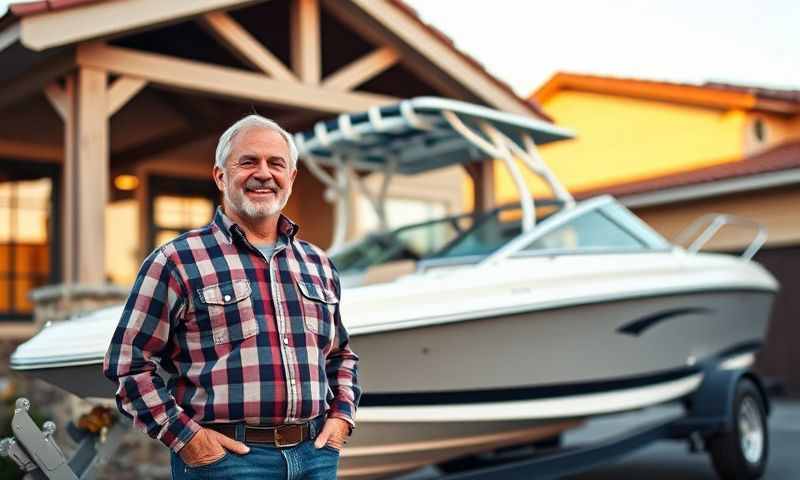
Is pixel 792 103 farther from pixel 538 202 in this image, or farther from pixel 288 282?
pixel 288 282

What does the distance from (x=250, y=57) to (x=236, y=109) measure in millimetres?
2242

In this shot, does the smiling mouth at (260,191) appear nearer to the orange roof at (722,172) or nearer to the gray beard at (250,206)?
the gray beard at (250,206)

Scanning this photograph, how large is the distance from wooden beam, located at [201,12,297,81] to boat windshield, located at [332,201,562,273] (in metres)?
2.50

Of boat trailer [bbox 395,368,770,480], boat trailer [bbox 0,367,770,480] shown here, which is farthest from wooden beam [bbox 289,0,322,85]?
boat trailer [bbox 395,368,770,480]

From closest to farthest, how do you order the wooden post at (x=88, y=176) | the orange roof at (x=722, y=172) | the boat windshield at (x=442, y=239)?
the boat windshield at (x=442, y=239) → the wooden post at (x=88, y=176) → the orange roof at (x=722, y=172)

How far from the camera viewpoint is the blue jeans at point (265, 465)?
8.10 feet

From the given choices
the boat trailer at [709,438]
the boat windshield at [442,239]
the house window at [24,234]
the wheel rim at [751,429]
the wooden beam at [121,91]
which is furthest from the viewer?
the house window at [24,234]

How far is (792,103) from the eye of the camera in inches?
631

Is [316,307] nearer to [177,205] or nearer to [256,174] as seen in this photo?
[256,174]

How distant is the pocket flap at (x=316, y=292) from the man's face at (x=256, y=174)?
0.22 meters

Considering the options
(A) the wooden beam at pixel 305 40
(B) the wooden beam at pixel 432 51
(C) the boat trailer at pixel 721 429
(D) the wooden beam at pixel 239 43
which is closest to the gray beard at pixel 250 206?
(C) the boat trailer at pixel 721 429

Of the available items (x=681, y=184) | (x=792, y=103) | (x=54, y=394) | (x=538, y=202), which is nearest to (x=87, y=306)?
(x=54, y=394)

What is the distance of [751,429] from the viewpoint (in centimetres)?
652

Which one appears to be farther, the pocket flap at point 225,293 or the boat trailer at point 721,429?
the boat trailer at point 721,429
